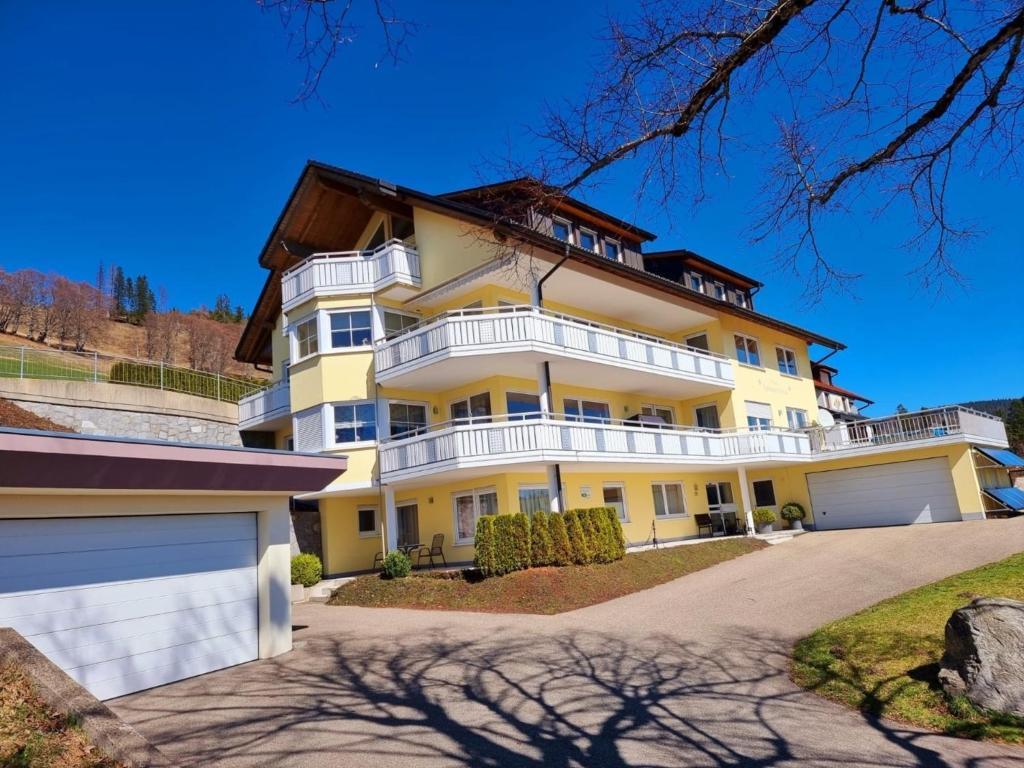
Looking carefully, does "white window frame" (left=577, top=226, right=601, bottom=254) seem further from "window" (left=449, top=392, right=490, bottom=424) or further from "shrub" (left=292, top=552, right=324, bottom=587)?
"shrub" (left=292, top=552, right=324, bottom=587)

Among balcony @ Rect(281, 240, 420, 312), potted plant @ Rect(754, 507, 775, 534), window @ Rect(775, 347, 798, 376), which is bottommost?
potted plant @ Rect(754, 507, 775, 534)

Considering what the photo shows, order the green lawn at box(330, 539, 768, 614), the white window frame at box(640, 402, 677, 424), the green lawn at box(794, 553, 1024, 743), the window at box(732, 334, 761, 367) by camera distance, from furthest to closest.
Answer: the window at box(732, 334, 761, 367)
the white window frame at box(640, 402, 677, 424)
the green lawn at box(330, 539, 768, 614)
the green lawn at box(794, 553, 1024, 743)

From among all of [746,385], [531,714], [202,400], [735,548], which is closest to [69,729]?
[531,714]

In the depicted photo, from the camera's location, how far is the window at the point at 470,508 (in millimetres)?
20344

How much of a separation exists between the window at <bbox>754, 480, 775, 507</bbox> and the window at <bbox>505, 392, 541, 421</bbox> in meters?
13.0

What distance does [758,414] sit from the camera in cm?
2831

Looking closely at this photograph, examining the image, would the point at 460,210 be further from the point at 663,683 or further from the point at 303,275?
the point at 663,683

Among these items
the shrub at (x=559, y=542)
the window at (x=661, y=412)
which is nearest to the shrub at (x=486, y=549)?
the shrub at (x=559, y=542)

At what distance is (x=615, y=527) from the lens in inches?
698

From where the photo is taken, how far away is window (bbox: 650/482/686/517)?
24.9 m

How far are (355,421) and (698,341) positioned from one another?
1572cm

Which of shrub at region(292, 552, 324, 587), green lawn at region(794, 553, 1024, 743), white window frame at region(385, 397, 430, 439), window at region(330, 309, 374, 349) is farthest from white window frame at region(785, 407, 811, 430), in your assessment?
shrub at region(292, 552, 324, 587)

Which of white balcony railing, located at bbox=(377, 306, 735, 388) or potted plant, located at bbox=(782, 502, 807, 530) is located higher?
white balcony railing, located at bbox=(377, 306, 735, 388)

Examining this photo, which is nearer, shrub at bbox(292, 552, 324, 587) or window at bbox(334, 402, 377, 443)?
shrub at bbox(292, 552, 324, 587)
